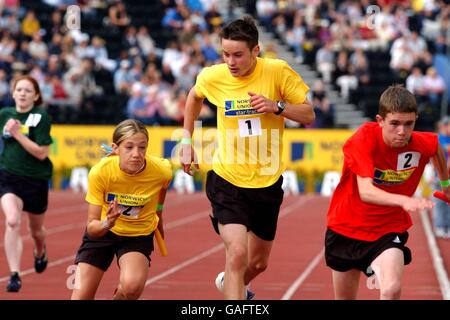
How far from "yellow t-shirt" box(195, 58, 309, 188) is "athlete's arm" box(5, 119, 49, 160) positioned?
3540 mm

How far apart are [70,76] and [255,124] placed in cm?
1976

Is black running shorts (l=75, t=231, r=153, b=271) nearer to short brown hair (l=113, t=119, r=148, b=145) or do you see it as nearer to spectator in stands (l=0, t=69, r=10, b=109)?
short brown hair (l=113, t=119, r=148, b=145)

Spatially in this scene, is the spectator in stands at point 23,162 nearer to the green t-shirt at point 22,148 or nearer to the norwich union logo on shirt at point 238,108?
the green t-shirt at point 22,148

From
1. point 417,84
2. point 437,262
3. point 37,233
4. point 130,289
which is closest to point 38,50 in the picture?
point 417,84

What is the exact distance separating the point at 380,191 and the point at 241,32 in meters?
1.85

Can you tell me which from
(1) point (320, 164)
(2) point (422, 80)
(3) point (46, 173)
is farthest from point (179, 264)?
(2) point (422, 80)

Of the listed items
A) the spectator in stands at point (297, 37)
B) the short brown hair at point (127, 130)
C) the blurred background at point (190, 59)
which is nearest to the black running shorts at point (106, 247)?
the short brown hair at point (127, 130)

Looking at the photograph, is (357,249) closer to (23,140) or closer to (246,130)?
(246,130)

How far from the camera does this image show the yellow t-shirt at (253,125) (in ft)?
29.4

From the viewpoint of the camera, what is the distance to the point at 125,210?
880 centimetres
